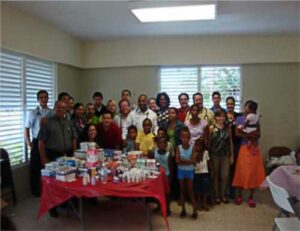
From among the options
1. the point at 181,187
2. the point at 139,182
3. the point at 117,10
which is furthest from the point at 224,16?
the point at 139,182

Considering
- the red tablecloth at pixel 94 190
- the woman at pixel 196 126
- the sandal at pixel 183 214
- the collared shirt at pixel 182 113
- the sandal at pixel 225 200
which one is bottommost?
the sandal at pixel 183 214

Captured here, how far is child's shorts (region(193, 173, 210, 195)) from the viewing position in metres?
4.21

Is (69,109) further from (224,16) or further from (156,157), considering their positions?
(224,16)

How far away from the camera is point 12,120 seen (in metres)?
4.50

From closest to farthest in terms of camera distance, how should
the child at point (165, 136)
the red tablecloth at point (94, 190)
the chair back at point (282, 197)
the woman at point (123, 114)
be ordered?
the chair back at point (282, 197), the red tablecloth at point (94, 190), the child at point (165, 136), the woman at point (123, 114)

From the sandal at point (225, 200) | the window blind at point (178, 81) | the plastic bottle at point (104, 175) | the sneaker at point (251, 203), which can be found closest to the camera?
the plastic bottle at point (104, 175)

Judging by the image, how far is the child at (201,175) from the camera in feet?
13.8

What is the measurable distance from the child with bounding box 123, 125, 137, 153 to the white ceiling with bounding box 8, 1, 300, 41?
5.13 ft

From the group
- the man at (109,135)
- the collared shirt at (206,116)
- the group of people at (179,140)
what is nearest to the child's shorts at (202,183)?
the group of people at (179,140)

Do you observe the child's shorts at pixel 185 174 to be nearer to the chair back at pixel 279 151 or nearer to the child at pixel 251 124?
the child at pixel 251 124

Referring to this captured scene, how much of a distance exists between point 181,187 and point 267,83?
126 inches

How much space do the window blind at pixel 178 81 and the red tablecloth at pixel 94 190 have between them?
3270 millimetres

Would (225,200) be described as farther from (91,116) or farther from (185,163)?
(91,116)

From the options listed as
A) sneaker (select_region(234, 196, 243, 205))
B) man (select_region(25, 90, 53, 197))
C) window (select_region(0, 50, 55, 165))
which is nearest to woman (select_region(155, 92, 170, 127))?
sneaker (select_region(234, 196, 243, 205))
